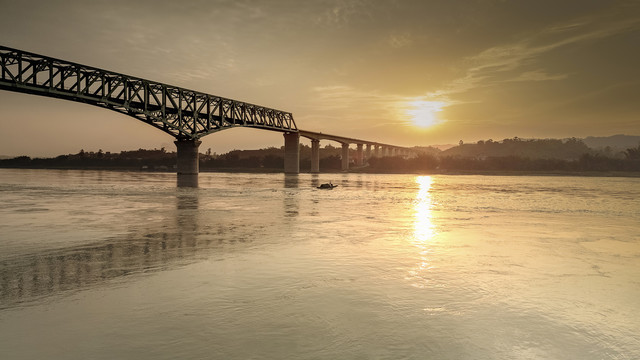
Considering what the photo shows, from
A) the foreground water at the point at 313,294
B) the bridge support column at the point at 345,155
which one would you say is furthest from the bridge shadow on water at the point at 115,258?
the bridge support column at the point at 345,155

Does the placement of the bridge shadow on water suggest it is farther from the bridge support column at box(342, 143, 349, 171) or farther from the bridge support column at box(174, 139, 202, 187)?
the bridge support column at box(342, 143, 349, 171)

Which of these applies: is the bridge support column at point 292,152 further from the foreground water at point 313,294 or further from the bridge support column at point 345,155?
the foreground water at point 313,294

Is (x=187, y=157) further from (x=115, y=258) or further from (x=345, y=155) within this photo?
(x=345, y=155)

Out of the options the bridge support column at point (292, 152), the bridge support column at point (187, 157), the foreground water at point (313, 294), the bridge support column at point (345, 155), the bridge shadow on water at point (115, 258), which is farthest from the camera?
the bridge support column at point (345, 155)

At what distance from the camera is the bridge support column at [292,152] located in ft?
411

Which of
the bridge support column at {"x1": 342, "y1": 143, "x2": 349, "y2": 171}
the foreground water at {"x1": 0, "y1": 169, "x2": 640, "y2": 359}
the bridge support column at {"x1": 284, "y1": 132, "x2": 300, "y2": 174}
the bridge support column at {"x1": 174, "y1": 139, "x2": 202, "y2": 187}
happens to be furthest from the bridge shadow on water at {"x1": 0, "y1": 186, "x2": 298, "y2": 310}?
the bridge support column at {"x1": 342, "y1": 143, "x2": 349, "y2": 171}

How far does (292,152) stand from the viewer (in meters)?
126

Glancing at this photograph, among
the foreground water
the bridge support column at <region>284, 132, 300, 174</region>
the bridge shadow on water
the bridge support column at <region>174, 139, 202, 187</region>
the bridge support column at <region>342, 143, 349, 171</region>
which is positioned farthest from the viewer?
the bridge support column at <region>342, 143, 349, 171</region>

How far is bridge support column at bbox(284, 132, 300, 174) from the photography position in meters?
125

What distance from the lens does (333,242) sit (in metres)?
15.5

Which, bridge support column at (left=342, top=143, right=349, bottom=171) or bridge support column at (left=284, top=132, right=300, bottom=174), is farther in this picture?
bridge support column at (left=342, top=143, right=349, bottom=171)

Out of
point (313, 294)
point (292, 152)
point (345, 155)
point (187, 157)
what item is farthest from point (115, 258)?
point (345, 155)

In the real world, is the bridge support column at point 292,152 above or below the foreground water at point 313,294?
above

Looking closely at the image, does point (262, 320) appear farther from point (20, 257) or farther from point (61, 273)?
point (20, 257)
